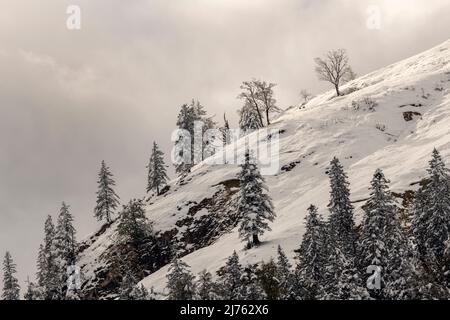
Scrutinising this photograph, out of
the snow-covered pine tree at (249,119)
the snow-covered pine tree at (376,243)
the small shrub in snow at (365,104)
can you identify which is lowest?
the snow-covered pine tree at (376,243)

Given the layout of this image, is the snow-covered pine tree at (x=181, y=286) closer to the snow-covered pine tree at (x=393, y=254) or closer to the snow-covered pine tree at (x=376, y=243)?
the snow-covered pine tree at (x=376, y=243)

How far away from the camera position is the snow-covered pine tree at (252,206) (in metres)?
57.7

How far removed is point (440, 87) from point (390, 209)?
54807 mm

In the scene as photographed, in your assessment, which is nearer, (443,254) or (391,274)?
(391,274)

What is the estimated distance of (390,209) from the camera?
43.9 meters

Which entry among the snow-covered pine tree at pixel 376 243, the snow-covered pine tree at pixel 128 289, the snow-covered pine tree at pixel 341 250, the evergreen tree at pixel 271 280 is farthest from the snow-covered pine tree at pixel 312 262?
the snow-covered pine tree at pixel 128 289

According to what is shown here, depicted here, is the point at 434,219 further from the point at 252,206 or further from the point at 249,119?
the point at 249,119

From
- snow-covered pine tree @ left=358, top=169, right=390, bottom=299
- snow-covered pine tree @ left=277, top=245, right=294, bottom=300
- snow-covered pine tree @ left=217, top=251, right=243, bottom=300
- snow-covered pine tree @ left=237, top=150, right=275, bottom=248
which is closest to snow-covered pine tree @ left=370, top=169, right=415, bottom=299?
snow-covered pine tree @ left=358, top=169, right=390, bottom=299

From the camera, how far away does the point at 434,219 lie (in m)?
45.6

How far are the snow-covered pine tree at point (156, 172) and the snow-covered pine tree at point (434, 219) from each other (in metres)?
52.8
